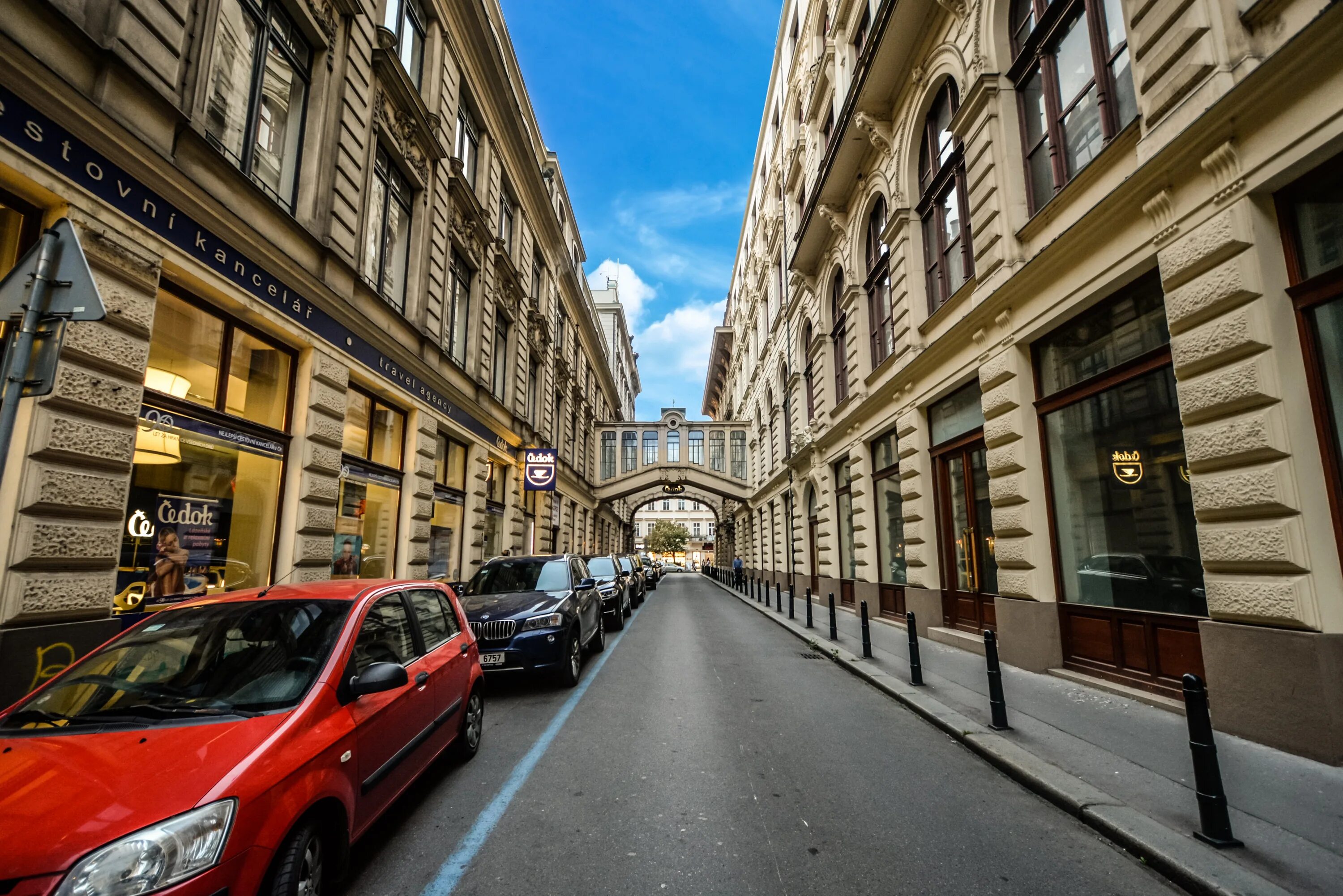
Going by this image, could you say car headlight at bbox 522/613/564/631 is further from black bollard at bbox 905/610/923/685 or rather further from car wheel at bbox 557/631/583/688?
black bollard at bbox 905/610/923/685

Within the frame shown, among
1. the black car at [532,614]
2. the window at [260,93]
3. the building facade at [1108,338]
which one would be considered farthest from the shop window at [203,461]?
the building facade at [1108,338]

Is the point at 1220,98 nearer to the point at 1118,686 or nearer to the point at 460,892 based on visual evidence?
Answer: the point at 1118,686

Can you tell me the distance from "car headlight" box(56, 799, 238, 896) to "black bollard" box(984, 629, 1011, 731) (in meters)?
5.74

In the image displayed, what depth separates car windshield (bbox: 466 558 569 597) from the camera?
29.9ft

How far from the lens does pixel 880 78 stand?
13250 mm

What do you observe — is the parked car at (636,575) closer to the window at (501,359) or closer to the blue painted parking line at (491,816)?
the window at (501,359)

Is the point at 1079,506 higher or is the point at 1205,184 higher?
the point at 1205,184

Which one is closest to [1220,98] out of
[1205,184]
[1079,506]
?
[1205,184]

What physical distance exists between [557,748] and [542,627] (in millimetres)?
2371

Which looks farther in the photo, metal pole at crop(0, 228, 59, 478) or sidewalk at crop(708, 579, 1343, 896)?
sidewalk at crop(708, 579, 1343, 896)

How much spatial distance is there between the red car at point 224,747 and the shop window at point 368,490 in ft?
22.4

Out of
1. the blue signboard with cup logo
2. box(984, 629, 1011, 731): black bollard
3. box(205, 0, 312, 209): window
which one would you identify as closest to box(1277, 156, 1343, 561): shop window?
box(984, 629, 1011, 731): black bollard

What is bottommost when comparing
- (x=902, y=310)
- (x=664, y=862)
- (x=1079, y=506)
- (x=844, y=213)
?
(x=664, y=862)

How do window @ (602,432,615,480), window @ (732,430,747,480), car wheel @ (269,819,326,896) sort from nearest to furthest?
car wheel @ (269,819,326,896) < window @ (602,432,615,480) < window @ (732,430,747,480)
